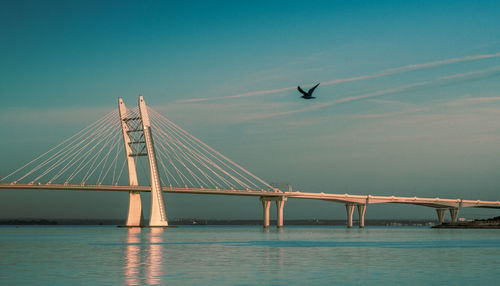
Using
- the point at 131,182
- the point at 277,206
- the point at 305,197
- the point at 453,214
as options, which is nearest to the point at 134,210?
the point at 131,182

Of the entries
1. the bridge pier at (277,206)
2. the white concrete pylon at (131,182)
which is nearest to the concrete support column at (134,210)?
the white concrete pylon at (131,182)

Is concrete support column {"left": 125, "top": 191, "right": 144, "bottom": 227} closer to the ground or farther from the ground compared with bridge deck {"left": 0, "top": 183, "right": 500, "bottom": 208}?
closer to the ground

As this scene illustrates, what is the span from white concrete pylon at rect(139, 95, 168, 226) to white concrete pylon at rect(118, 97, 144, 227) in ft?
31.1

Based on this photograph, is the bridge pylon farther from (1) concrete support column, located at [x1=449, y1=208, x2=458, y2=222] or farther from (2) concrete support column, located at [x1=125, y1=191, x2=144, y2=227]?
(1) concrete support column, located at [x1=449, y1=208, x2=458, y2=222]

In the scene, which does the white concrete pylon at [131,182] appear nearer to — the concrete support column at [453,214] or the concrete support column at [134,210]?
the concrete support column at [134,210]

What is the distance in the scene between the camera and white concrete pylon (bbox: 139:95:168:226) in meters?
100

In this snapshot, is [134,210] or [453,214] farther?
[453,214]

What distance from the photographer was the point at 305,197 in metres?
144

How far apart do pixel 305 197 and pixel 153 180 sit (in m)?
51.5

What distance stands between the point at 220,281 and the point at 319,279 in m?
4.58

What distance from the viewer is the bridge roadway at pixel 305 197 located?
339 ft

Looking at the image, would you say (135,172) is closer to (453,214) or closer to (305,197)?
(305,197)

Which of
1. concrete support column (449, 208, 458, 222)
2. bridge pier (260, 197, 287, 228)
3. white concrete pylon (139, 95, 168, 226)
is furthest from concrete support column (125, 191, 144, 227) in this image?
concrete support column (449, 208, 458, 222)

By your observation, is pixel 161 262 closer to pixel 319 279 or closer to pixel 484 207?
pixel 319 279
